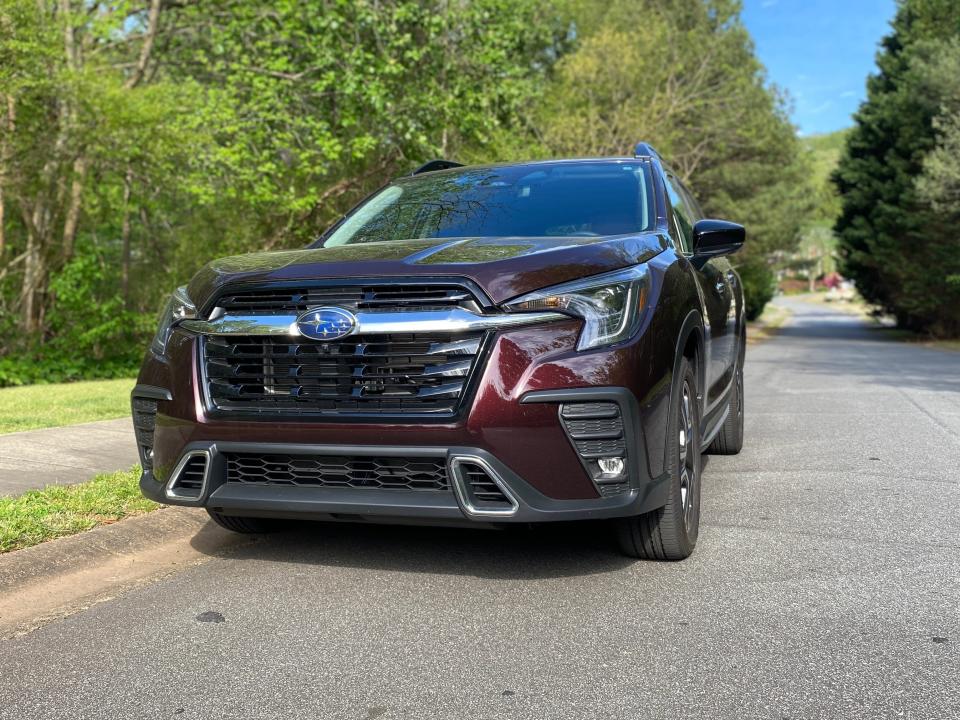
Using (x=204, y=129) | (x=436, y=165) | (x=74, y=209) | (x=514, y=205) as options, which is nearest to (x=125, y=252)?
(x=74, y=209)

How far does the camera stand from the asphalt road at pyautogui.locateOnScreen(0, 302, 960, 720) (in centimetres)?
290

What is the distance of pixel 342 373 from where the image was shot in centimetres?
369

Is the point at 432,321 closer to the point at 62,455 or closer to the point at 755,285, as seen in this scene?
the point at 62,455

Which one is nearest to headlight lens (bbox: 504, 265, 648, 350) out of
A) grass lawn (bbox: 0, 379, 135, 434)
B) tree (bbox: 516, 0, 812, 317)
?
grass lawn (bbox: 0, 379, 135, 434)

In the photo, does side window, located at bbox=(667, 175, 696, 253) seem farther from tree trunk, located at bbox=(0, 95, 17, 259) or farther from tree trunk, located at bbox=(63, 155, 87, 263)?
tree trunk, located at bbox=(63, 155, 87, 263)

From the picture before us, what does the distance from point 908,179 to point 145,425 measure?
113 ft

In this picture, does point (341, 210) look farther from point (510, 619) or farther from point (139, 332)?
point (510, 619)

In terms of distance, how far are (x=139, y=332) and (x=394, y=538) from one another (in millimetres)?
14179

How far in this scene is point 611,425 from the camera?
3574 millimetres

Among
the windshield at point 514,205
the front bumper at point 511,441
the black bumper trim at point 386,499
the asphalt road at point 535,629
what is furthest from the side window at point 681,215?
the black bumper trim at point 386,499

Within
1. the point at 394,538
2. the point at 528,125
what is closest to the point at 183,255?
the point at 528,125

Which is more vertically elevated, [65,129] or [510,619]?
[65,129]

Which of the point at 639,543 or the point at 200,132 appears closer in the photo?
the point at 639,543

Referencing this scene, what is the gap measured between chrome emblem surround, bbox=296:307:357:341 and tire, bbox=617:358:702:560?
1323mm
